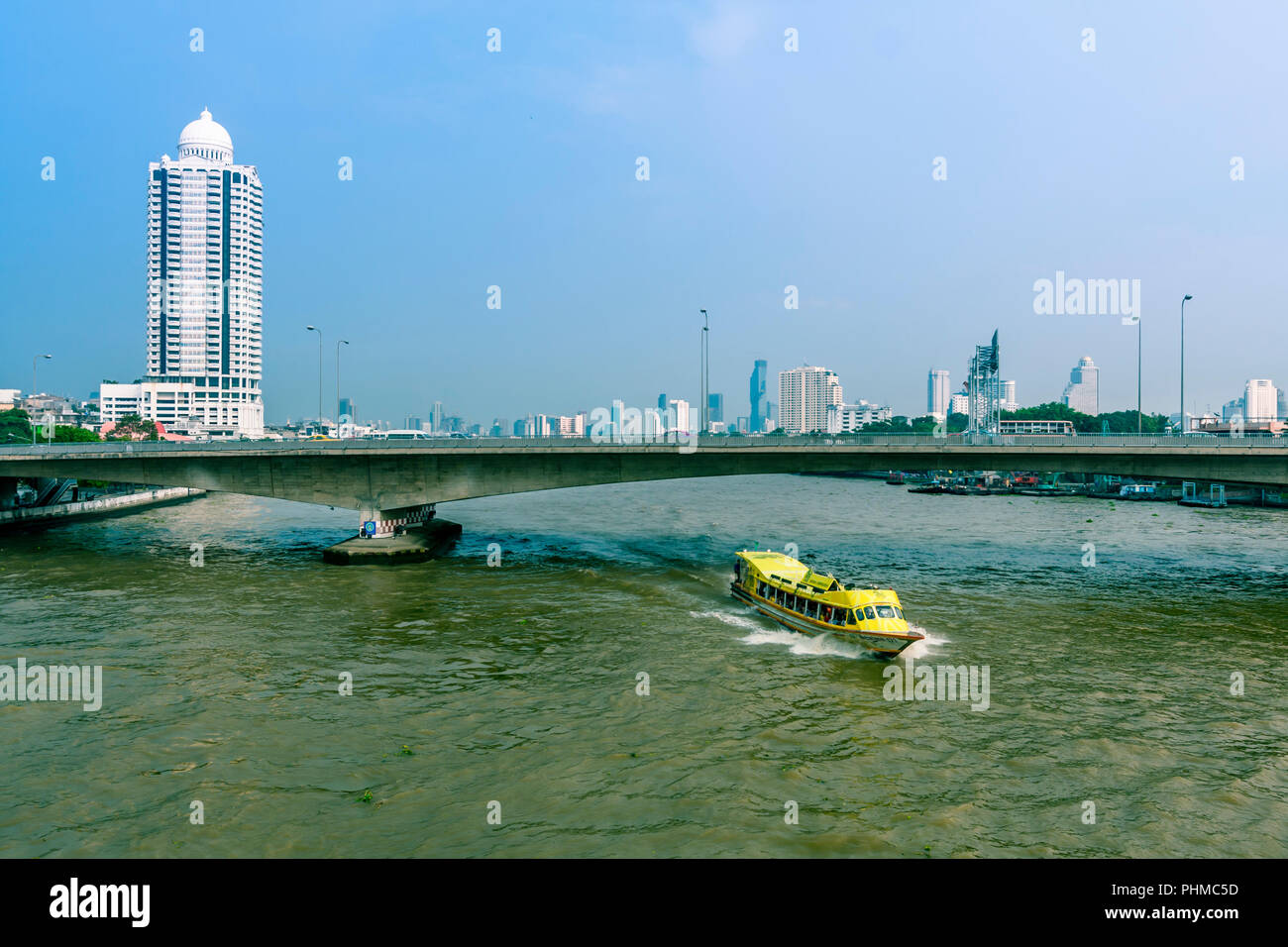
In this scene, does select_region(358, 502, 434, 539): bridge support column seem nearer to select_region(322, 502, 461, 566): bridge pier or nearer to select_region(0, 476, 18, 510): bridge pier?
select_region(322, 502, 461, 566): bridge pier

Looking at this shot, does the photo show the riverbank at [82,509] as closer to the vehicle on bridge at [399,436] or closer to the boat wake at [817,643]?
the vehicle on bridge at [399,436]

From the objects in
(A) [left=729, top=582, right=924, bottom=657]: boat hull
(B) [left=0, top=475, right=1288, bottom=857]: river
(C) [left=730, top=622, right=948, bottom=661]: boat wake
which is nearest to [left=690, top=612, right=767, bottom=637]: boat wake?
(B) [left=0, top=475, right=1288, bottom=857]: river

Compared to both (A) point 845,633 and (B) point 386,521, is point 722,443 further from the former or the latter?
(B) point 386,521

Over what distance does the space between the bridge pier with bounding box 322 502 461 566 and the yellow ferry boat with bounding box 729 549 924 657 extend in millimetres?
23123

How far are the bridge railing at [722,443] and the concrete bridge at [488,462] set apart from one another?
0.32 ft

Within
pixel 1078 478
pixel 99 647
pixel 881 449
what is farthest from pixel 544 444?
pixel 1078 478

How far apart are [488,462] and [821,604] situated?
98.6 feet

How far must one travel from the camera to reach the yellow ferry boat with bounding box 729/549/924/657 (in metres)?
28.0

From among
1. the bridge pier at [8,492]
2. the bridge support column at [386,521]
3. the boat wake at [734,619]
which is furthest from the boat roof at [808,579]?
the bridge pier at [8,492]

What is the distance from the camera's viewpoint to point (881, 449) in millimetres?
48000

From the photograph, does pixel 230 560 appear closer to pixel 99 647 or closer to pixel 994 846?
pixel 99 647

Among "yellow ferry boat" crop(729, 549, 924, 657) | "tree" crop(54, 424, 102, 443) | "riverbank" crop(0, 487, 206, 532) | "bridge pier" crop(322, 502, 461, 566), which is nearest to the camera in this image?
"yellow ferry boat" crop(729, 549, 924, 657)
